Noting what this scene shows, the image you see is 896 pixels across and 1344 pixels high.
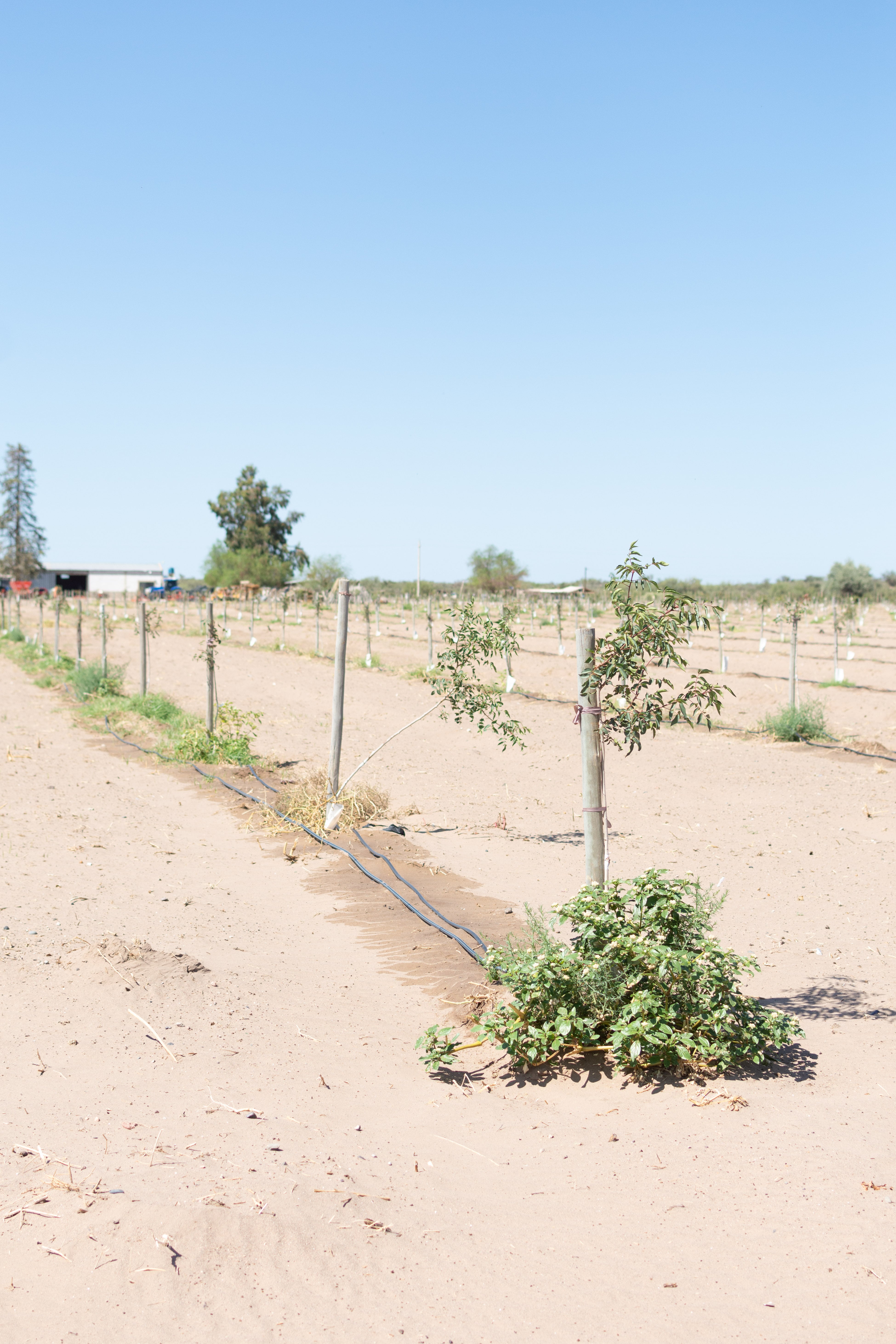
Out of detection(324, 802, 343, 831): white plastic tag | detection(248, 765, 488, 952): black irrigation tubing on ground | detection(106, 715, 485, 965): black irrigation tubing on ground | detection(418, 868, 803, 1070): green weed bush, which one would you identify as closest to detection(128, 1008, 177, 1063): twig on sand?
detection(418, 868, 803, 1070): green weed bush

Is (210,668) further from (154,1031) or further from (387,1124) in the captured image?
(387,1124)

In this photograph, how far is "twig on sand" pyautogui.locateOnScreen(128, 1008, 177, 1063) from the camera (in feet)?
15.0

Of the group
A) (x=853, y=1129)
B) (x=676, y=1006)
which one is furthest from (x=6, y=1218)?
(x=853, y=1129)

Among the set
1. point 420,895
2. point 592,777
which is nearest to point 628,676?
point 592,777

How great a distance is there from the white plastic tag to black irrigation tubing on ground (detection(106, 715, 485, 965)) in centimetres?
13

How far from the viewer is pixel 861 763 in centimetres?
1376

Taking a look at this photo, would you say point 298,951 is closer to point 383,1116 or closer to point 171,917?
point 171,917

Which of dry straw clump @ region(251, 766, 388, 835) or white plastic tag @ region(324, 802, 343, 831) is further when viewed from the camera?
dry straw clump @ region(251, 766, 388, 835)

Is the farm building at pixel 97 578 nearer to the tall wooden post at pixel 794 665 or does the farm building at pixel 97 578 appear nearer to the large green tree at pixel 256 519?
the large green tree at pixel 256 519

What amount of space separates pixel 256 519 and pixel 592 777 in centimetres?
7968

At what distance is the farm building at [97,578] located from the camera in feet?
286

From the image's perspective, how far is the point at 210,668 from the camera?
13750 millimetres

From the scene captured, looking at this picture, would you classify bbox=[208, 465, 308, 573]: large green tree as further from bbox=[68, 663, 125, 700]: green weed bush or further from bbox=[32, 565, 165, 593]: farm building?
bbox=[68, 663, 125, 700]: green weed bush

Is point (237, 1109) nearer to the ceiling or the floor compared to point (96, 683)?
nearer to the floor
